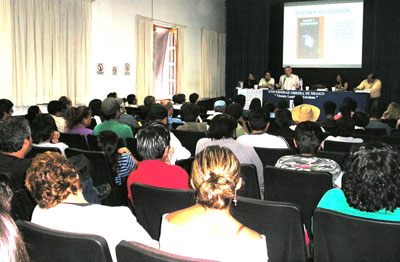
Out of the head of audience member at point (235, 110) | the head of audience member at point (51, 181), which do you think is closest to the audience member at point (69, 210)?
the head of audience member at point (51, 181)

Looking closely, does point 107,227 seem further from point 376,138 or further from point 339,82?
point 339,82

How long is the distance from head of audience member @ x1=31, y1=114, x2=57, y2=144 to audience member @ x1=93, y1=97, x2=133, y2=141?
0.89 metres

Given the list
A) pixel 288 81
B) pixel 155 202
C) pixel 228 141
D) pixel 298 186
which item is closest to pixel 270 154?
pixel 228 141

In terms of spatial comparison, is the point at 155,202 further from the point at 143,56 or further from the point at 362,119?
the point at 143,56

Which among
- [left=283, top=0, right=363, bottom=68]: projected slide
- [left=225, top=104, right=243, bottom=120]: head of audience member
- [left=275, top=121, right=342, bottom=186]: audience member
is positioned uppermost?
[left=283, top=0, right=363, bottom=68]: projected slide

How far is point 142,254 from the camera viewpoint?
45.3 inches

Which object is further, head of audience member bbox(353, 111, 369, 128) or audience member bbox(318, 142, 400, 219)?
head of audience member bbox(353, 111, 369, 128)

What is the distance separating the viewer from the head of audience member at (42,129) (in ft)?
12.2

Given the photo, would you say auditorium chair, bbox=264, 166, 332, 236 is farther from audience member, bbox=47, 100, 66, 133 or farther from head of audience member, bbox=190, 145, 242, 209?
audience member, bbox=47, 100, 66, 133

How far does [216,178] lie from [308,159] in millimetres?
1594

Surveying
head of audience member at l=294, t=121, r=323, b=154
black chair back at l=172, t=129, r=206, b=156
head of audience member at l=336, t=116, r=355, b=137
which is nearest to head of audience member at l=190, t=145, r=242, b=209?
head of audience member at l=294, t=121, r=323, b=154

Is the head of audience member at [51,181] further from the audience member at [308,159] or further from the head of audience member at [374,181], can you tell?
the audience member at [308,159]

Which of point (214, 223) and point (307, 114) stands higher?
point (307, 114)

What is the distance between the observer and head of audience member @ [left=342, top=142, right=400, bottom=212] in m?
1.84
